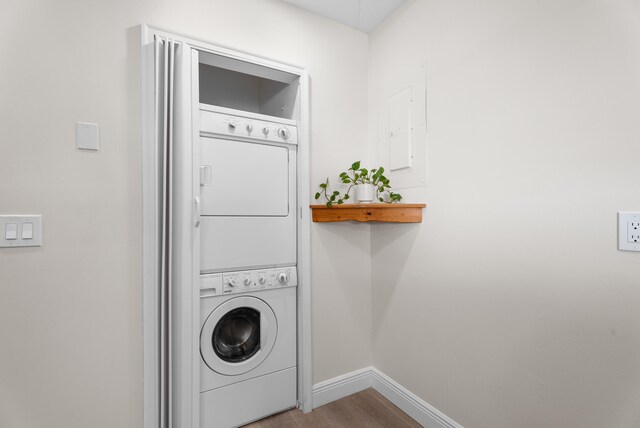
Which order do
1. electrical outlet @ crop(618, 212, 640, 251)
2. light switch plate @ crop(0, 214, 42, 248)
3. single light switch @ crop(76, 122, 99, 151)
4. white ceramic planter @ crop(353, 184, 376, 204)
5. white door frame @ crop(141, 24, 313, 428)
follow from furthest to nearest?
white ceramic planter @ crop(353, 184, 376, 204), white door frame @ crop(141, 24, 313, 428), single light switch @ crop(76, 122, 99, 151), light switch plate @ crop(0, 214, 42, 248), electrical outlet @ crop(618, 212, 640, 251)

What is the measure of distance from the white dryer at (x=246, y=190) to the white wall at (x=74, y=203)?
0.33m

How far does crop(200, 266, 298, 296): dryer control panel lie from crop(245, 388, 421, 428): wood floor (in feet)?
2.59

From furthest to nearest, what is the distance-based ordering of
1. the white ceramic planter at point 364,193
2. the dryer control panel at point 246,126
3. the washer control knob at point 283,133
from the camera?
1. the white ceramic planter at point 364,193
2. the washer control knob at point 283,133
3. the dryer control panel at point 246,126

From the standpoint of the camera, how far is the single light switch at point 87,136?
1390 mm

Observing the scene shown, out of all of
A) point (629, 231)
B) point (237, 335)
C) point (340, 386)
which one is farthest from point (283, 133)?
point (340, 386)

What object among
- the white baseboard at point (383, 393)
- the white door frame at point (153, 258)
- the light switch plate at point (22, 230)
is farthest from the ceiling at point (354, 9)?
the white baseboard at point (383, 393)

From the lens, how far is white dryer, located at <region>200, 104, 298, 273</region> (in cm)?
→ 162

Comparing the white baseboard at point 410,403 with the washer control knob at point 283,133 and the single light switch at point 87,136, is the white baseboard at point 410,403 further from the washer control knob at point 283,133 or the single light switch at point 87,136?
the single light switch at point 87,136

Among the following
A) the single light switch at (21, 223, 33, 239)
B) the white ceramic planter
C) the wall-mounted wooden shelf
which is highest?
the white ceramic planter

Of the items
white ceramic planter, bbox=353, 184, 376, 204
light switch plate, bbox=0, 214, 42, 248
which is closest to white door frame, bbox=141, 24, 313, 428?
light switch plate, bbox=0, 214, 42, 248

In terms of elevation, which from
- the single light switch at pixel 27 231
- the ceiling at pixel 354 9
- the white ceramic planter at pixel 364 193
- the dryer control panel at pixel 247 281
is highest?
the ceiling at pixel 354 9

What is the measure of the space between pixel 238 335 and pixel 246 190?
0.87 m

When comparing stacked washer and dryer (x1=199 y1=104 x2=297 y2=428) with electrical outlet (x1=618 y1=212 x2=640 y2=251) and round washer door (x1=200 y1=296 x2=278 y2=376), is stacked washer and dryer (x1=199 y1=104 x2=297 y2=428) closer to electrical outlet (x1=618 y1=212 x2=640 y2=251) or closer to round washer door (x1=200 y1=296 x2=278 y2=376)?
round washer door (x1=200 y1=296 x2=278 y2=376)

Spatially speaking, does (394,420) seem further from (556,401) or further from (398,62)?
(398,62)
